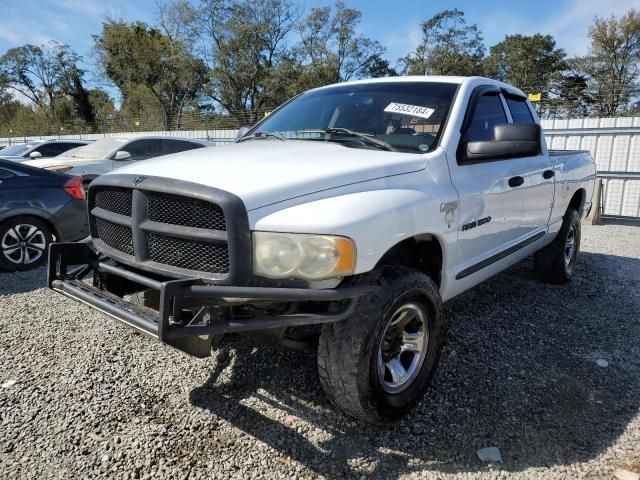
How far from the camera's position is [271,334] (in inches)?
88.9

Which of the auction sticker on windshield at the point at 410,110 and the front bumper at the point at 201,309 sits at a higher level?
the auction sticker on windshield at the point at 410,110

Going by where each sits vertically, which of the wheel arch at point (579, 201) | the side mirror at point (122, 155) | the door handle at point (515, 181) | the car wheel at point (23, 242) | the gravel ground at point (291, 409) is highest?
the side mirror at point (122, 155)

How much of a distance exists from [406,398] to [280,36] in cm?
4067

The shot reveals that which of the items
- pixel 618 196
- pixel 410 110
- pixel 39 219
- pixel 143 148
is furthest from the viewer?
pixel 143 148

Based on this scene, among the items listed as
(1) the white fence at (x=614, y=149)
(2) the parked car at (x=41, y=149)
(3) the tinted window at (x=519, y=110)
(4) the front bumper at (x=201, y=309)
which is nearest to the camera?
(4) the front bumper at (x=201, y=309)

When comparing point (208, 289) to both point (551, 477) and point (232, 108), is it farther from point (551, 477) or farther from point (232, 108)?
point (232, 108)

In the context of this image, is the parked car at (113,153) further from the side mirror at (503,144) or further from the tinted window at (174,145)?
the side mirror at (503,144)

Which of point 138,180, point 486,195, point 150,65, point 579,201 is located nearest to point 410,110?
point 486,195

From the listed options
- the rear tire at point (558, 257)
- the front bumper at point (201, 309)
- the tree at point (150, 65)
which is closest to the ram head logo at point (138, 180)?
the front bumper at point (201, 309)

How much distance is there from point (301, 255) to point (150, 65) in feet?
155

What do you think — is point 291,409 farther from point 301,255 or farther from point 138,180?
point 138,180

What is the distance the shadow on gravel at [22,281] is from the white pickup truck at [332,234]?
2.63m

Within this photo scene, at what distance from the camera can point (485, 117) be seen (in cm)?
346

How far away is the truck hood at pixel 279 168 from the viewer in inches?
83.6
